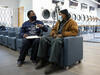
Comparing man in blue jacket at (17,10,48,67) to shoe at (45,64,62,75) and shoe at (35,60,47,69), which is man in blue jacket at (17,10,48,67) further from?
shoe at (45,64,62,75)

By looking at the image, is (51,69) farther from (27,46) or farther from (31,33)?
(31,33)

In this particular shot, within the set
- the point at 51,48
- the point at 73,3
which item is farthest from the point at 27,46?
the point at 73,3

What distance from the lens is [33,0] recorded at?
6.38m

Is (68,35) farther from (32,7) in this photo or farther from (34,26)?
(32,7)

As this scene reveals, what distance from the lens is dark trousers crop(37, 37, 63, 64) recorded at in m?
1.96

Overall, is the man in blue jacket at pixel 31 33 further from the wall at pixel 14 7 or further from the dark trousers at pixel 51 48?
the wall at pixel 14 7

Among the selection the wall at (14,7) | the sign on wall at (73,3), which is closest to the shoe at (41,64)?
the wall at (14,7)

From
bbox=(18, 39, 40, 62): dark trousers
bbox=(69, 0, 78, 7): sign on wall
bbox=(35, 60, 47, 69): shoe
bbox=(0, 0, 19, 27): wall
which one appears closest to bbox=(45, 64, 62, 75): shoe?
bbox=(35, 60, 47, 69): shoe

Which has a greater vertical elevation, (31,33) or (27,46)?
(31,33)

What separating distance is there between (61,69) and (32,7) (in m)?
4.85

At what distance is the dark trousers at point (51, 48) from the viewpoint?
1961 millimetres

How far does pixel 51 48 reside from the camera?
83.6 inches

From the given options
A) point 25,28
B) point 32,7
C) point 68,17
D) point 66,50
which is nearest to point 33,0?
point 32,7

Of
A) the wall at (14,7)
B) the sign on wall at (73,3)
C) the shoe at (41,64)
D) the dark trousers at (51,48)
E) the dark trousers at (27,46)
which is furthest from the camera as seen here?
the sign on wall at (73,3)
